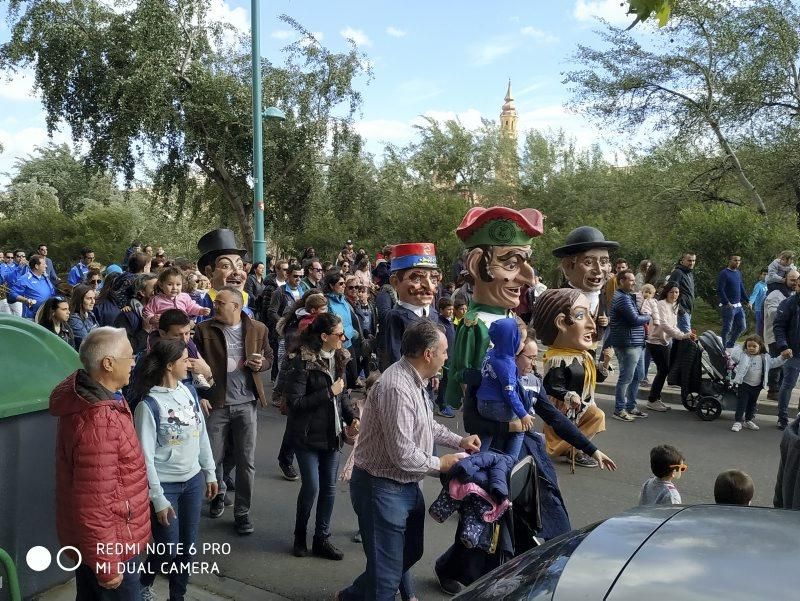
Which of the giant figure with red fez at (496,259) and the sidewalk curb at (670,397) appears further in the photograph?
the sidewalk curb at (670,397)

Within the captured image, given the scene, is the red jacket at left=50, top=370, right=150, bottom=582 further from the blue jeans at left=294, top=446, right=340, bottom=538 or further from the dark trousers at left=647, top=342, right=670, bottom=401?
the dark trousers at left=647, top=342, right=670, bottom=401

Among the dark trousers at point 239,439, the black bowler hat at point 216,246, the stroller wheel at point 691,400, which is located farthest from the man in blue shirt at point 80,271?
the stroller wheel at point 691,400

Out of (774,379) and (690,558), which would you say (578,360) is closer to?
(690,558)

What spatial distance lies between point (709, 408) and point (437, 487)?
13.2 ft

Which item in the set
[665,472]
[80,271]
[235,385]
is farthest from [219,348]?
[80,271]

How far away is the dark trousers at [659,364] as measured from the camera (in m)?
8.74

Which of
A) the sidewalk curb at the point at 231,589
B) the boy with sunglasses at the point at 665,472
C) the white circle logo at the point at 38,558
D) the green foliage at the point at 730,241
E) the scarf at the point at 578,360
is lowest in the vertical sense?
the sidewalk curb at the point at 231,589

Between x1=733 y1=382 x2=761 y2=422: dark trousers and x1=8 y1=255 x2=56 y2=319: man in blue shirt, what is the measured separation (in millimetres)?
9916

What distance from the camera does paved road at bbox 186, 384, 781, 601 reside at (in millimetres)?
4363

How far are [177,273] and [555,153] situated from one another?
25.0 m

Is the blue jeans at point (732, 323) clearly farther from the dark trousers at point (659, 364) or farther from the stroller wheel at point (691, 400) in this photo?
the stroller wheel at point (691, 400)

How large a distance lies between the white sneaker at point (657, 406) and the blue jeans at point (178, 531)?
660cm

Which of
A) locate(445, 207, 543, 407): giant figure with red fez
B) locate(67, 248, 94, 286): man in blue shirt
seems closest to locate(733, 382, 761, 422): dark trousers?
locate(445, 207, 543, 407): giant figure with red fez

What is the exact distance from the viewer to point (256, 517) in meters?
5.24
